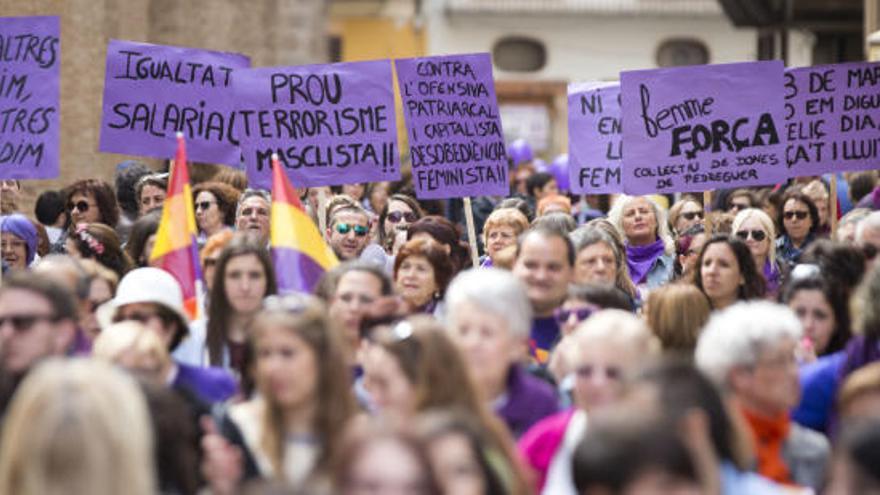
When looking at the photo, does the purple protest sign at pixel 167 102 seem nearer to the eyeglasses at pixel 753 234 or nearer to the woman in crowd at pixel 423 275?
the woman in crowd at pixel 423 275

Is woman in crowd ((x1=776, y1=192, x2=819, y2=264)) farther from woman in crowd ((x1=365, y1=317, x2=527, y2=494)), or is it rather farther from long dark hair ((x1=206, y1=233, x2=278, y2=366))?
woman in crowd ((x1=365, y1=317, x2=527, y2=494))

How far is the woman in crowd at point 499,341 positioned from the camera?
741 cm

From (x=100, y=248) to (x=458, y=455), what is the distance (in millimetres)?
5578

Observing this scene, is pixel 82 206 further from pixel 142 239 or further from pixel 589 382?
pixel 589 382

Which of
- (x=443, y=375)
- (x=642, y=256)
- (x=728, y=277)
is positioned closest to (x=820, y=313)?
(x=728, y=277)

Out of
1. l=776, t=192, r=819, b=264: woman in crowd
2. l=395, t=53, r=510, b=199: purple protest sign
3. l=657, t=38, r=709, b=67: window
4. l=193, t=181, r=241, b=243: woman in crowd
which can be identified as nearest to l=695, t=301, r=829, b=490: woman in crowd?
l=193, t=181, r=241, b=243: woman in crowd

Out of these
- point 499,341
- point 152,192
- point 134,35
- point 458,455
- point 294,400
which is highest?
point 134,35

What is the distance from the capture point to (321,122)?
1270cm

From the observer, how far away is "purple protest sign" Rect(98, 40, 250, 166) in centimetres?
1298

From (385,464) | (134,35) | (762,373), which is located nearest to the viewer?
(385,464)

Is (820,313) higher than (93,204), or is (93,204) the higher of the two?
(93,204)

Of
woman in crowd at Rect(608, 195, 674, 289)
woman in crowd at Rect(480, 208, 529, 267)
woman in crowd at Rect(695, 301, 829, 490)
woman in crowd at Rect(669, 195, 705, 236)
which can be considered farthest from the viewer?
woman in crowd at Rect(669, 195, 705, 236)

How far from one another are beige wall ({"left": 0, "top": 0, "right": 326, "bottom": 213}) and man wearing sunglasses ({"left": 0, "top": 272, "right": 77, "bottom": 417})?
36.5 feet

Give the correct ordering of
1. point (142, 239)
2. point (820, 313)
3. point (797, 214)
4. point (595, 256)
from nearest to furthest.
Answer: point (820, 313) → point (595, 256) → point (142, 239) → point (797, 214)
